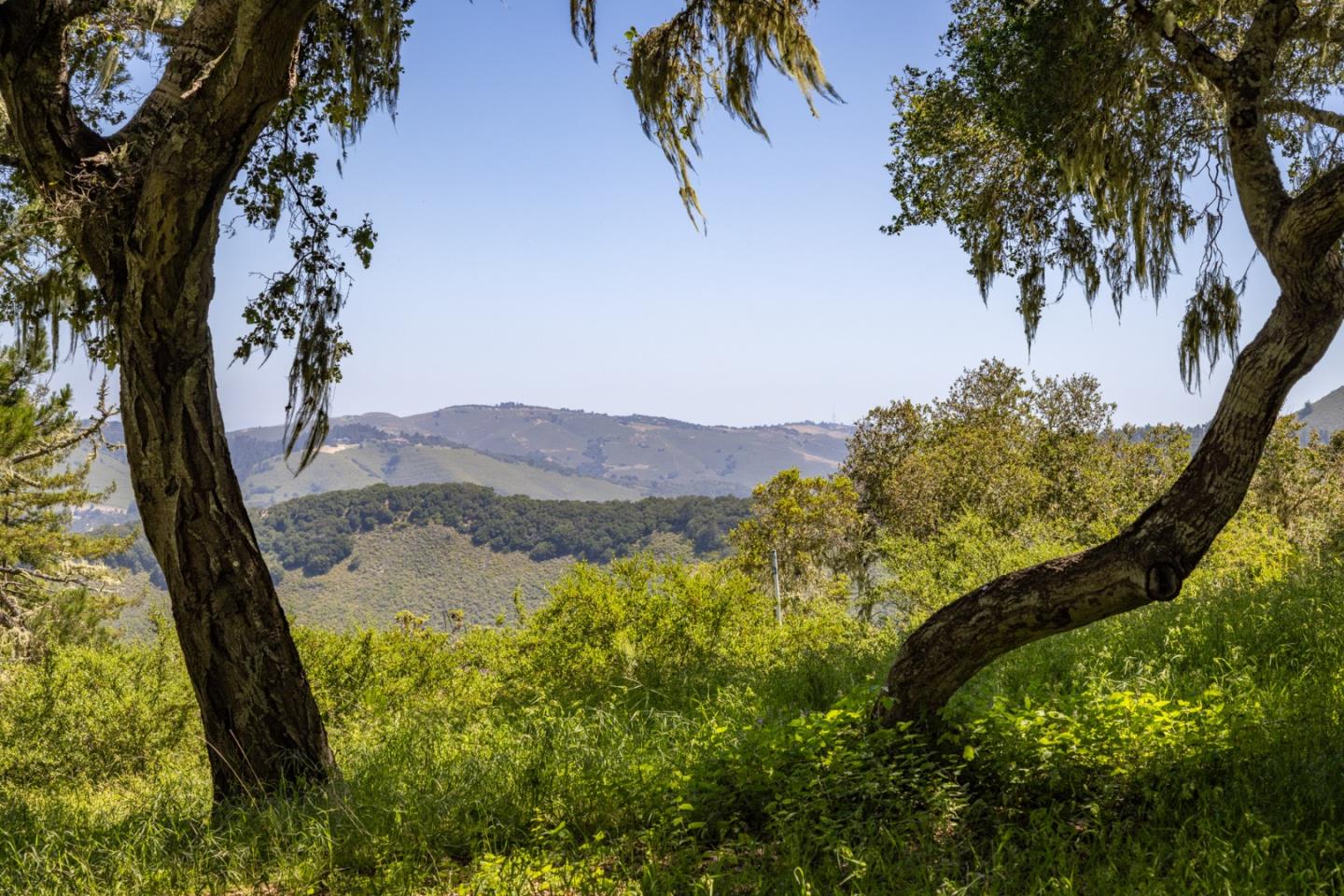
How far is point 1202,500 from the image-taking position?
3.49 metres

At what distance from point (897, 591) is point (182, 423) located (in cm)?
1204

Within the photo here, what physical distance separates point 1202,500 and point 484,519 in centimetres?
14465

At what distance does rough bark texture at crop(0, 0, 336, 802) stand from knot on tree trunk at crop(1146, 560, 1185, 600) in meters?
3.87

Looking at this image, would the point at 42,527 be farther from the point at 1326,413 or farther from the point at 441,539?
the point at 1326,413

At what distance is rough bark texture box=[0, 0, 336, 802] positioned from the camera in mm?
4066

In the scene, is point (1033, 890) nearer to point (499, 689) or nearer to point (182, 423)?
point (182, 423)

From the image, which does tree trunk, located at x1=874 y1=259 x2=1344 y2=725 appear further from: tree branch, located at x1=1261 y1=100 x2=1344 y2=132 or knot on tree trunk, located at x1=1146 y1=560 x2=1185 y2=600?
tree branch, located at x1=1261 y1=100 x2=1344 y2=132

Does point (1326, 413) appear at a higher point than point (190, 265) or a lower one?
higher

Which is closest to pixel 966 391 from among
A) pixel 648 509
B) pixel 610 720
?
pixel 610 720

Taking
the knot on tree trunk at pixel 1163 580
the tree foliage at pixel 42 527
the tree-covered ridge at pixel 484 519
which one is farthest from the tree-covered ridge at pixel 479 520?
the knot on tree trunk at pixel 1163 580

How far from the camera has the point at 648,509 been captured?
13300 centimetres

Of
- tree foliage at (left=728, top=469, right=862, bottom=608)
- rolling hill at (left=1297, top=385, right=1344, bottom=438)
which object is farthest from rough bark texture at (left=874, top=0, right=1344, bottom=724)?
rolling hill at (left=1297, top=385, right=1344, bottom=438)

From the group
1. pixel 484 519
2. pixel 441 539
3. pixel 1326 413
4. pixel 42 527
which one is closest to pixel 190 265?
pixel 42 527

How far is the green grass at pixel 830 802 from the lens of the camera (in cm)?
301
